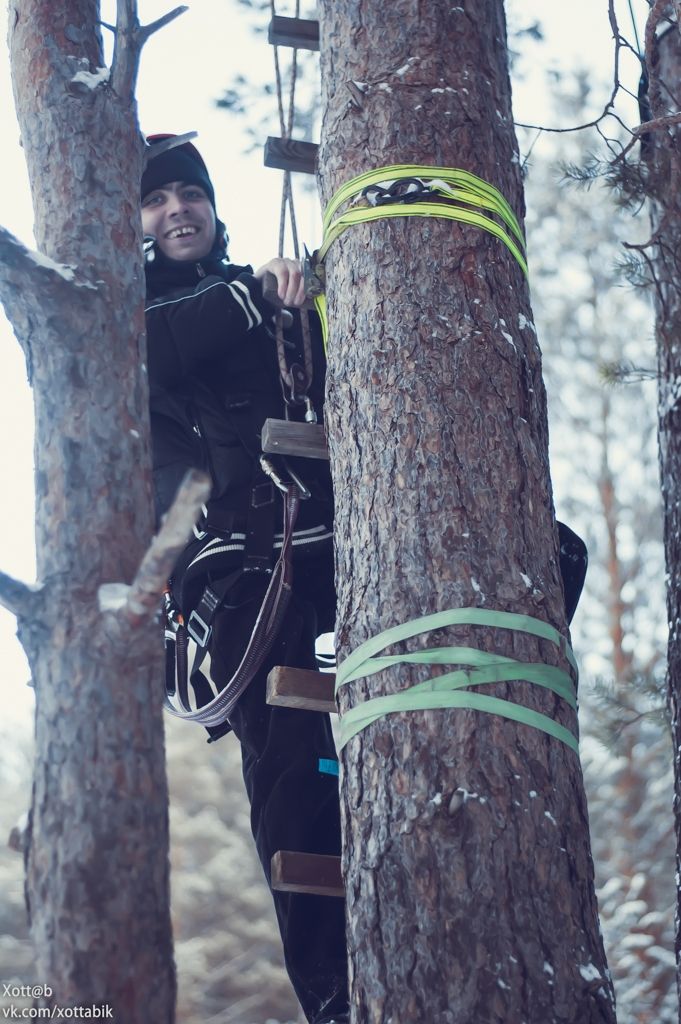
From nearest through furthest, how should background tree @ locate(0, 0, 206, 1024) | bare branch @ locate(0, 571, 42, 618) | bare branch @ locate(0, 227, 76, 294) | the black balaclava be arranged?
background tree @ locate(0, 0, 206, 1024), bare branch @ locate(0, 571, 42, 618), bare branch @ locate(0, 227, 76, 294), the black balaclava

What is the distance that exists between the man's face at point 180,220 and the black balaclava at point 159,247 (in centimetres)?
2

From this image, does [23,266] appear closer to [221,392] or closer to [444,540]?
[444,540]

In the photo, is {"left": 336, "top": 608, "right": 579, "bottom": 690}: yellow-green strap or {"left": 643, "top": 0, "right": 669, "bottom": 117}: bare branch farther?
{"left": 643, "top": 0, "right": 669, "bottom": 117}: bare branch

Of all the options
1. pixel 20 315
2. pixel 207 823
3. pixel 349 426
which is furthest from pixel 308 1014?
pixel 207 823

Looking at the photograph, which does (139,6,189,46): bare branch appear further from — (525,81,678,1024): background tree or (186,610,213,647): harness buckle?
(525,81,678,1024): background tree

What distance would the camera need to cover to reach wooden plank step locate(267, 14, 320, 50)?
4.09 meters

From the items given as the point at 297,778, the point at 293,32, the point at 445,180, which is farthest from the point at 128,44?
the point at 297,778

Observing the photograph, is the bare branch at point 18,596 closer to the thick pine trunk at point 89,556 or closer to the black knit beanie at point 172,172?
the thick pine trunk at point 89,556

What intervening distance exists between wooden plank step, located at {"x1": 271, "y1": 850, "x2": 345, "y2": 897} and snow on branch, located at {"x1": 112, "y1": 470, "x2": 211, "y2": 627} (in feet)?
3.65

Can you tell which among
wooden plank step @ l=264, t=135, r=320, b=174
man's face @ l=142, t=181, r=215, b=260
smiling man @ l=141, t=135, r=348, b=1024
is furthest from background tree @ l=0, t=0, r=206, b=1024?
man's face @ l=142, t=181, r=215, b=260

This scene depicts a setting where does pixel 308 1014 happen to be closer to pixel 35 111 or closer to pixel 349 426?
pixel 349 426

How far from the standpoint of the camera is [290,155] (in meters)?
3.93

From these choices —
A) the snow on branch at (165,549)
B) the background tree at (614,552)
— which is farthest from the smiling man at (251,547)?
the background tree at (614,552)

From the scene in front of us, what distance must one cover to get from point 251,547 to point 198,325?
0.64 m
